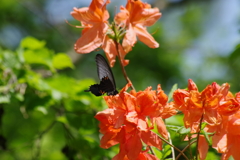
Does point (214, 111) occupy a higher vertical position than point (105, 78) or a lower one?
lower

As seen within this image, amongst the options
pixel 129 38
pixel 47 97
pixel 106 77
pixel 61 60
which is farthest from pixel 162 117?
pixel 61 60

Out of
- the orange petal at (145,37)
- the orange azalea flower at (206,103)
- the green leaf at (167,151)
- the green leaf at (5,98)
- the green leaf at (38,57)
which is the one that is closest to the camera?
the orange azalea flower at (206,103)

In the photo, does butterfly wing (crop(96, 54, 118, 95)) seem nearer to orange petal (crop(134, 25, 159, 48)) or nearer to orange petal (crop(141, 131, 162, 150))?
orange petal (crop(141, 131, 162, 150))

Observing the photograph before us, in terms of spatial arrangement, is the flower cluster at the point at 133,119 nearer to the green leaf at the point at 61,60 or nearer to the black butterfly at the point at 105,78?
the black butterfly at the point at 105,78

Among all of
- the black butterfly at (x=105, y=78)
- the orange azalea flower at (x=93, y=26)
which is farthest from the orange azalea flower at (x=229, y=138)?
the orange azalea flower at (x=93, y=26)

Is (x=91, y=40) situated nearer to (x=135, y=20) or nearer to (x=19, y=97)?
(x=135, y=20)

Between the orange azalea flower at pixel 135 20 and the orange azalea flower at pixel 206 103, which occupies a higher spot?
the orange azalea flower at pixel 135 20

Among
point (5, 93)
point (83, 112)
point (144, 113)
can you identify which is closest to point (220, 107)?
point (144, 113)

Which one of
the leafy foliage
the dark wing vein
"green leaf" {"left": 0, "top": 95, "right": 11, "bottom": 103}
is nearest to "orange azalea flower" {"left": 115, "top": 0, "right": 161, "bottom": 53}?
the dark wing vein

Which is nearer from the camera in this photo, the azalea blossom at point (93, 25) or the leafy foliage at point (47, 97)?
the azalea blossom at point (93, 25)
